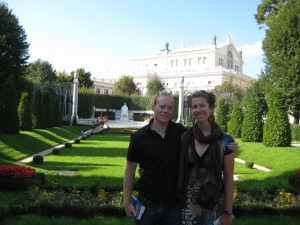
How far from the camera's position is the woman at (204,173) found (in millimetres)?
2850

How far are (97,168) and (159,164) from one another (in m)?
8.49

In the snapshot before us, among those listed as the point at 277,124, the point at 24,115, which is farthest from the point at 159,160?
the point at 24,115

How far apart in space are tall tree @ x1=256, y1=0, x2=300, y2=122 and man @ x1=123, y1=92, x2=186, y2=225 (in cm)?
2272

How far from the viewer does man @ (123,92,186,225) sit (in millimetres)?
3031

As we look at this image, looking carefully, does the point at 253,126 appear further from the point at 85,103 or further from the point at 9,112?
the point at 85,103

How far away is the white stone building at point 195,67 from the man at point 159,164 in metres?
63.6

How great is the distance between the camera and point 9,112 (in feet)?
56.4

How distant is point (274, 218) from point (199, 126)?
3.95m

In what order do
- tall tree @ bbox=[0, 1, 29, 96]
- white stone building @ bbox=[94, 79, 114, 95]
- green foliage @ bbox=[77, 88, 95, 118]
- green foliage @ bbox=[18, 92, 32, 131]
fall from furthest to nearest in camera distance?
white stone building @ bbox=[94, 79, 114, 95]
green foliage @ bbox=[77, 88, 95, 118]
tall tree @ bbox=[0, 1, 29, 96]
green foliage @ bbox=[18, 92, 32, 131]

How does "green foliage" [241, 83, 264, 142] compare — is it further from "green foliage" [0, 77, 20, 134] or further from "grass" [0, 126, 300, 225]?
"green foliage" [0, 77, 20, 134]

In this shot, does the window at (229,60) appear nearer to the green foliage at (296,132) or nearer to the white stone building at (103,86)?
the white stone building at (103,86)

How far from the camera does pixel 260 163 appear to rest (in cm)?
1423

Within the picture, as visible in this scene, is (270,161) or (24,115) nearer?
(270,161)

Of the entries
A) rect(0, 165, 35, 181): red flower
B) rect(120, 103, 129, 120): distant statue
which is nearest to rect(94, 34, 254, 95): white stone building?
rect(120, 103, 129, 120): distant statue
